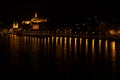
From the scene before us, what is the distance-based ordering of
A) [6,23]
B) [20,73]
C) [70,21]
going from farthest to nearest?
[6,23], [70,21], [20,73]

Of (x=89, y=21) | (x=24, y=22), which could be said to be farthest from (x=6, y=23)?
(x=89, y=21)

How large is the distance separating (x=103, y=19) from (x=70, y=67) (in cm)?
4608

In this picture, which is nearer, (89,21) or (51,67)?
(51,67)

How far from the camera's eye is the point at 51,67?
11.4m

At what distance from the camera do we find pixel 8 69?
35.1 ft

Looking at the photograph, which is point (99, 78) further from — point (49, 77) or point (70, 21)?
point (70, 21)

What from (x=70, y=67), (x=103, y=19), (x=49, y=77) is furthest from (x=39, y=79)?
(x=103, y=19)

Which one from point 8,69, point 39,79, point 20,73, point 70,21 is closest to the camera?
point 39,79

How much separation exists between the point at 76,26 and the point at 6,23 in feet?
129

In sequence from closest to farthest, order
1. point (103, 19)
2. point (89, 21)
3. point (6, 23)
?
point (103, 19) < point (89, 21) < point (6, 23)

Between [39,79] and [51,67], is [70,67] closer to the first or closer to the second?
[51,67]

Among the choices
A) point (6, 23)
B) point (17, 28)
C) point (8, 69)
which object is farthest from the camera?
point (6, 23)

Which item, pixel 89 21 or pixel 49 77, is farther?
pixel 89 21

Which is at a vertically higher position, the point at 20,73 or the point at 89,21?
the point at 89,21
